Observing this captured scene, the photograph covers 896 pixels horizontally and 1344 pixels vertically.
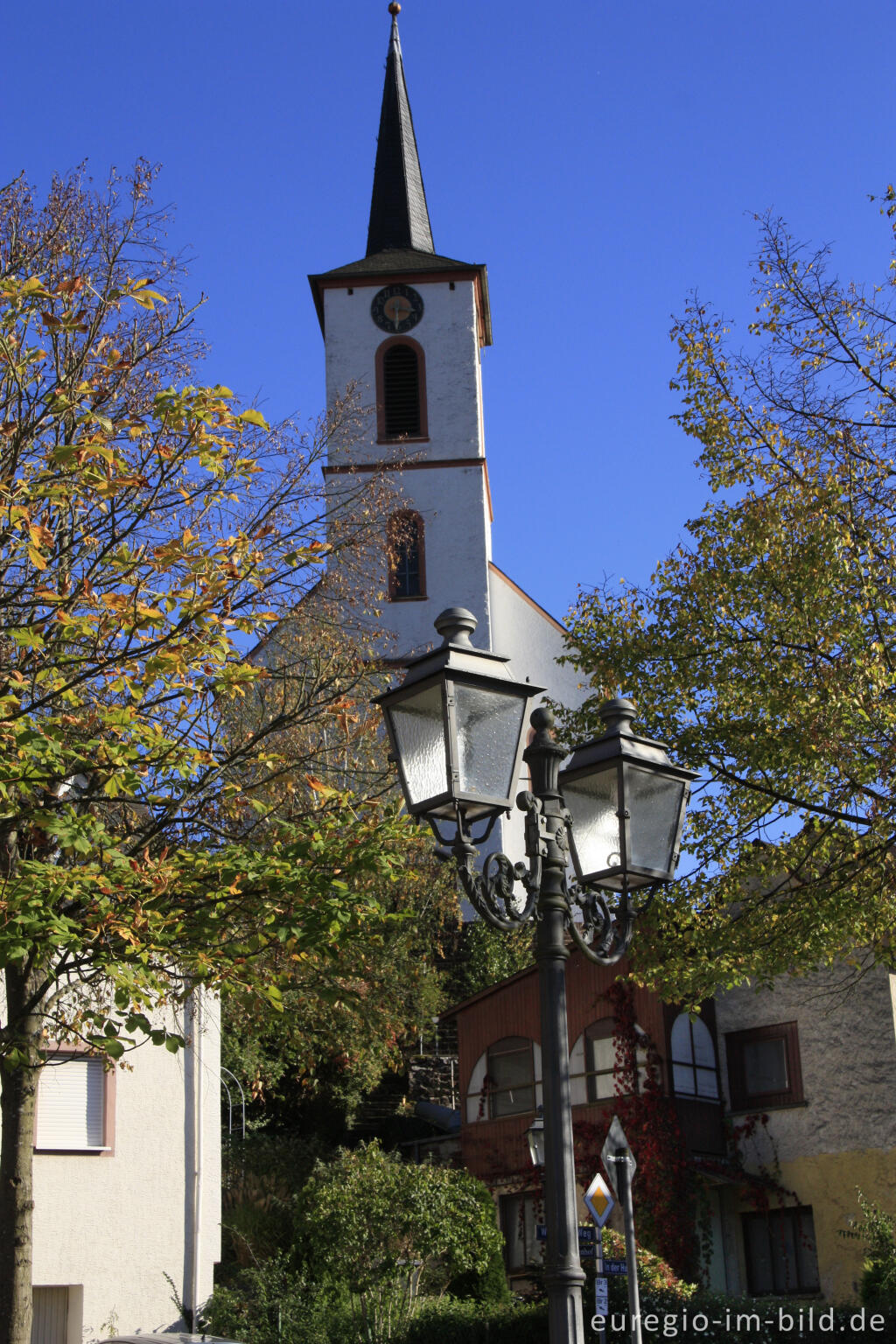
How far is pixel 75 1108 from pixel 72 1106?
45 millimetres

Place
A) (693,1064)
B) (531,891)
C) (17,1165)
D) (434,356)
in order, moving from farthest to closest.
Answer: (434,356), (693,1064), (17,1165), (531,891)

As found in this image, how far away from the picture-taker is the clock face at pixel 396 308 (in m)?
40.2

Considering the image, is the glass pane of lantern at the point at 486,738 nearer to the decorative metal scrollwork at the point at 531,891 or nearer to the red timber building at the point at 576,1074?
the decorative metal scrollwork at the point at 531,891

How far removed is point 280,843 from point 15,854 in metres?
2.06

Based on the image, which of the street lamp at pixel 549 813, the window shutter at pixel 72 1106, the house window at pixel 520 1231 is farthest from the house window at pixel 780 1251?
the street lamp at pixel 549 813

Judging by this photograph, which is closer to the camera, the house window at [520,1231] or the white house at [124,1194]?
the white house at [124,1194]

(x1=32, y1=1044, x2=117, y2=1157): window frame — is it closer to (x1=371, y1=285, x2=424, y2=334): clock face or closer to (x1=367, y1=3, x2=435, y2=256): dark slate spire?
(x1=371, y1=285, x2=424, y2=334): clock face

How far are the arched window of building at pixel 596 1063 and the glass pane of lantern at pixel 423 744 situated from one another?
1948 cm

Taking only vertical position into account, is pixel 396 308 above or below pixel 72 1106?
above

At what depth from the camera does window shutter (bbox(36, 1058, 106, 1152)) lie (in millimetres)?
16203

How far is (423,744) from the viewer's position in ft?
18.6

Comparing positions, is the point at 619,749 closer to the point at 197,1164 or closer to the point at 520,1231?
the point at 197,1164

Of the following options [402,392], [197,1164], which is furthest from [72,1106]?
[402,392]

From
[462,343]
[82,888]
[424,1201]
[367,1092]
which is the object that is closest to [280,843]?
[82,888]
